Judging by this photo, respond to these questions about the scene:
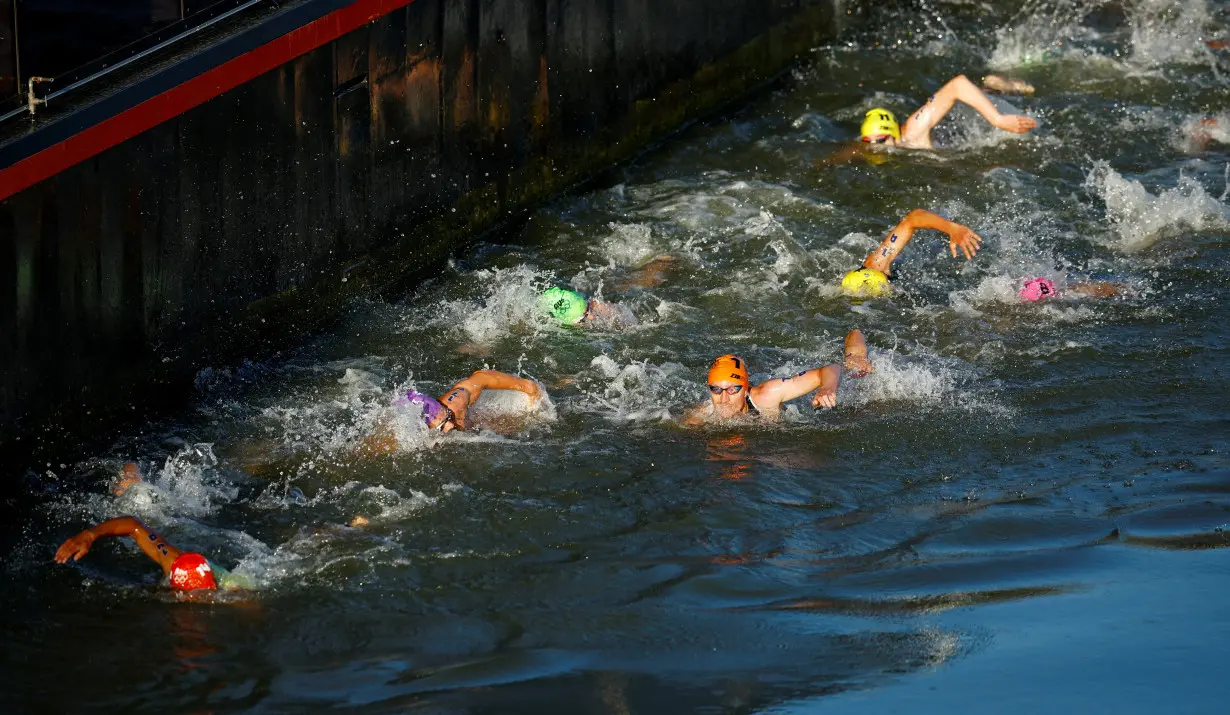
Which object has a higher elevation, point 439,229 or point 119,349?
point 439,229

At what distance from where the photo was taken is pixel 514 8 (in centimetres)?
1430

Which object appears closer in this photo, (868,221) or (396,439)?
(396,439)

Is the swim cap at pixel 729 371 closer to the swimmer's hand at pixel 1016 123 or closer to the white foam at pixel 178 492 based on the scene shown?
the white foam at pixel 178 492

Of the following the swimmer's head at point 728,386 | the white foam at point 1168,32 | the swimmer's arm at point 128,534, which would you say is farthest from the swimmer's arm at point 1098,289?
the swimmer's arm at point 128,534

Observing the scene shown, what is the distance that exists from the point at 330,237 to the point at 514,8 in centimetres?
323

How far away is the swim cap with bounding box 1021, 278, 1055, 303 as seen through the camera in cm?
1259

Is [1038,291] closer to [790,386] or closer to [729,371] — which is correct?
[790,386]

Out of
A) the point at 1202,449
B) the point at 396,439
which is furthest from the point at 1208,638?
the point at 396,439

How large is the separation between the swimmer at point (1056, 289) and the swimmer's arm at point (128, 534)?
24.3ft

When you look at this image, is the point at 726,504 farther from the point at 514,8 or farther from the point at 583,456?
the point at 514,8

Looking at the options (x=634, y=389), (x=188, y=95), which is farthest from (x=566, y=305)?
(x=188, y=95)

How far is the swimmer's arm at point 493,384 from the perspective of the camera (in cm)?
1067

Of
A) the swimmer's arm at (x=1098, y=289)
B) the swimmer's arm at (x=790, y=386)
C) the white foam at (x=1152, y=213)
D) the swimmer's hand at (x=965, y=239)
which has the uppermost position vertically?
the white foam at (x=1152, y=213)

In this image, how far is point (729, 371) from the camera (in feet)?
35.2
